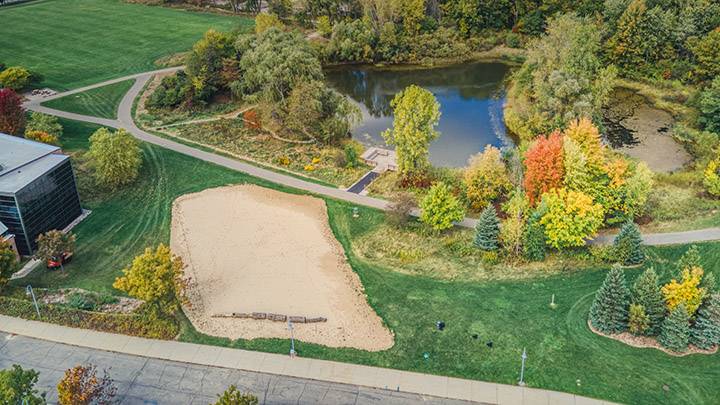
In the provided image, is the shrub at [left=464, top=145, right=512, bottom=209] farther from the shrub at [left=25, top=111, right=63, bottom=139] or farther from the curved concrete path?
the shrub at [left=25, top=111, right=63, bottom=139]

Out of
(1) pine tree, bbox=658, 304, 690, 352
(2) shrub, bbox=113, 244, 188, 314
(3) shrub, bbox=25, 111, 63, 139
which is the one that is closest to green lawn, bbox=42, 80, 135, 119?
(3) shrub, bbox=25, 111, 63, 139

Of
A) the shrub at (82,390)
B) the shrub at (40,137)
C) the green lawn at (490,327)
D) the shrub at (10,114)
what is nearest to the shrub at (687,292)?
the green lawn at (490,327)

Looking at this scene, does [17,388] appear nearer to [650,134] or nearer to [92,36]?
[650,134]

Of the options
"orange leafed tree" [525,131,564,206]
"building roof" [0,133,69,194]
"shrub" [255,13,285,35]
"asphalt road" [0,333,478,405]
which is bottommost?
"asphalt road" [0,333,478,405]

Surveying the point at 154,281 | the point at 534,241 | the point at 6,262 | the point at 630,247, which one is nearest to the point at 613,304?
the point at 630,247

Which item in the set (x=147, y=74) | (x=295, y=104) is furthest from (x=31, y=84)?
(x=295, y=104)

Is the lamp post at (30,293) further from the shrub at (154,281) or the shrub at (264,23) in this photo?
the shrub at (264,23)
